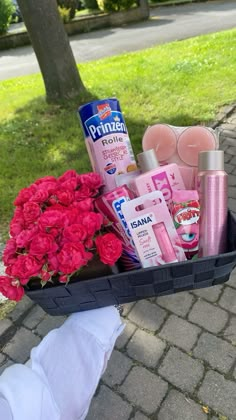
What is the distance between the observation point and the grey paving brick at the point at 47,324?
2.22 meters

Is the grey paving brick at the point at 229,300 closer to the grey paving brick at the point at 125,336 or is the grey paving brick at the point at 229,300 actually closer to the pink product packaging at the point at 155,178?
the grey paving brick at the point at 125,336

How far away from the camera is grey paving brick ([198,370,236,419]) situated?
1.72m

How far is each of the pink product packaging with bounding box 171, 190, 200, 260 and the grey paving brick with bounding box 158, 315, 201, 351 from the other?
0.99 m

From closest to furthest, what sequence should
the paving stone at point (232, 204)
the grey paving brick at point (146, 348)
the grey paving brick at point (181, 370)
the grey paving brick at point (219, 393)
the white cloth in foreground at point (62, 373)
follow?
1. the white cloth in foreground at point (62, 373)
2. the grey paving brick at point (219, 393)
3. the grey paving brick at point (181, 370)
4. the grey paving brick at point (146, 348)
5. the paving stone at point (232, 204)

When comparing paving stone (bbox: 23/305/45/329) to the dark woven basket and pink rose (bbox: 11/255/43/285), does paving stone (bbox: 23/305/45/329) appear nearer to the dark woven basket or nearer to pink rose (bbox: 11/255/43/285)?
the dark woven basket

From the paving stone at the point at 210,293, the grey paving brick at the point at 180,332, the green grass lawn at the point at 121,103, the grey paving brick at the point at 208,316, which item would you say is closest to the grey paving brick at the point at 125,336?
the grey paving brick at the point at 180,332

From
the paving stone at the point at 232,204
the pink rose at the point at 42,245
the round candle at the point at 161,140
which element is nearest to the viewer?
the pink rose at the point at 42,245

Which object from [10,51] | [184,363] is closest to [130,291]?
[184,363]

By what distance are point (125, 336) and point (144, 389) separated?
13.3 inches

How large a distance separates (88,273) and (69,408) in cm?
42

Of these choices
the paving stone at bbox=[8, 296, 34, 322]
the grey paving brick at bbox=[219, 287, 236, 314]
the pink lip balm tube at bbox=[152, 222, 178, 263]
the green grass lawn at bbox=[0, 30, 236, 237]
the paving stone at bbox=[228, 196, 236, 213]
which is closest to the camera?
the pink lip balm tube at bbox=[152, 222, 178, 263]

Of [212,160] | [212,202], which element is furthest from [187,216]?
[212,160]

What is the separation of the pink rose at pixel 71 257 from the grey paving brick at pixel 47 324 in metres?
1.28

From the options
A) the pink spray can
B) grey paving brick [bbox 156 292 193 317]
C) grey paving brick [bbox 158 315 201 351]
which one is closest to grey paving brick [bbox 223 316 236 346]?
grey paving brick [bbox 158 315 201 351]
